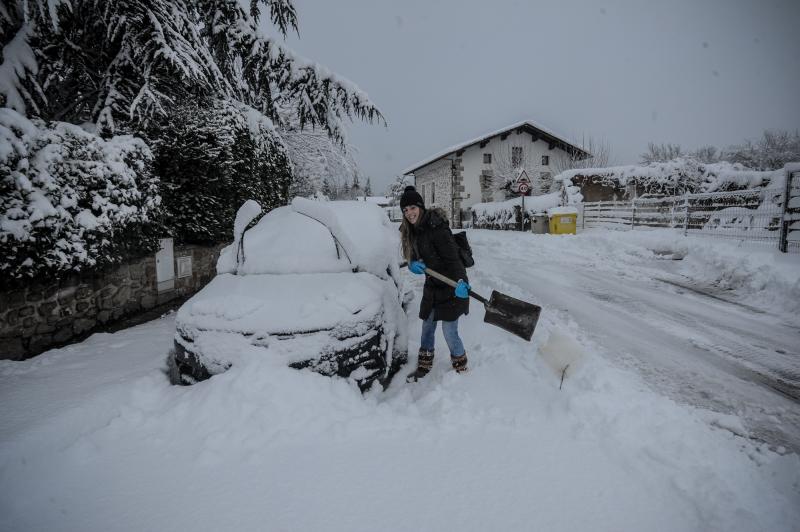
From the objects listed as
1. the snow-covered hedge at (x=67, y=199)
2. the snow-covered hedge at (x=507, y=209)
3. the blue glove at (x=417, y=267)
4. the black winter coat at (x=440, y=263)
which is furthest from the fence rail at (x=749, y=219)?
the snow-covered hedge at (x=67, y=199)

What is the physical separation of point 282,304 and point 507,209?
17513 mm

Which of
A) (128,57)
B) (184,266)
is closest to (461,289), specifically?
(184,266)

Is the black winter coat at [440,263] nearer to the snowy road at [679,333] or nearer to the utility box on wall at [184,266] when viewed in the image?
the snowy road at [679,333]

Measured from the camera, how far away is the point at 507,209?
61.1 feet

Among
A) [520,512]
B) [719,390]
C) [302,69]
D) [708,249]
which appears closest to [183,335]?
[520,512]

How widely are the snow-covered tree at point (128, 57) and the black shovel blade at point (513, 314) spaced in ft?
17.7

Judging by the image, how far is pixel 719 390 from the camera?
9.34 feet

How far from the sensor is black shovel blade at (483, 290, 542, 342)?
10.6ft

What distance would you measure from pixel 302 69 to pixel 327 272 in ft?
19.5

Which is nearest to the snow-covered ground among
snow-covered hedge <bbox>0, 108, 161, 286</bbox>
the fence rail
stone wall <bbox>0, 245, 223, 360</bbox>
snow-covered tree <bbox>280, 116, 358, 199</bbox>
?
stone wall <bbox>0, 245, 223, 360</bbox>

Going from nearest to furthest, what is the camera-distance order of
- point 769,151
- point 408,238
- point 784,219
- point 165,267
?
point 408,238 < point 165,267 < point 784,219 < point 769,151

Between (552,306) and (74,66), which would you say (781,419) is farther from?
(74,66)

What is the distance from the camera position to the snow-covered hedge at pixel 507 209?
56.9 feet

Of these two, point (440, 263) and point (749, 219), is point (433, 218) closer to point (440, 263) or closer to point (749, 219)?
point (440, 263)
